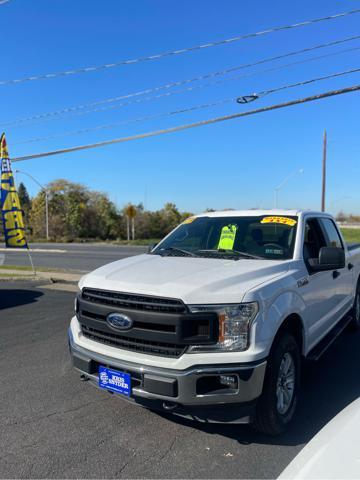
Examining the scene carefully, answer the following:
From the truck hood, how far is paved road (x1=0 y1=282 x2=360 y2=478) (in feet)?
3.86

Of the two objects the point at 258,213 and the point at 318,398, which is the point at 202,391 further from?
the point at 258,213

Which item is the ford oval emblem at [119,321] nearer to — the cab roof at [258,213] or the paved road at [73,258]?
the cab roof at [258,213]

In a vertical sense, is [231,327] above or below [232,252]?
below

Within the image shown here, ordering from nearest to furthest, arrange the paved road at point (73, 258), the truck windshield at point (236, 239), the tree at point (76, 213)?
the truck windshield at point (236, 239)
the paved road at point (73, 258)
the tree at point (76, 213)

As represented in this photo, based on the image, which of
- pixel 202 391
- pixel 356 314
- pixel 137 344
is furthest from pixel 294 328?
pixel 356 314

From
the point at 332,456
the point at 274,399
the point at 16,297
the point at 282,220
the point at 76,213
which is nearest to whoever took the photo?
the point at 332,456

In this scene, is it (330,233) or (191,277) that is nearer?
(191,277)

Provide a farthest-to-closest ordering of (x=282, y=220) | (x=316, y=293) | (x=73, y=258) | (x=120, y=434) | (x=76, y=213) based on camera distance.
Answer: (x=76, y=213) < (x=73, y=258) < (x=282, y=220) < (x=316, y=293) < (x=120, y=434)

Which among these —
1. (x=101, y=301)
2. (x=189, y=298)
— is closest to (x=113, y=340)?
(x=101, y=301)

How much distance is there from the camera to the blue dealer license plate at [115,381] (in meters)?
3.06

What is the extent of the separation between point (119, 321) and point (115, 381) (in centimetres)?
47

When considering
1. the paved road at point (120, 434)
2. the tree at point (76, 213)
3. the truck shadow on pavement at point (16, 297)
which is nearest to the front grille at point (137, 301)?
the paved road at point (120, 434)

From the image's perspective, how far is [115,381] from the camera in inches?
124

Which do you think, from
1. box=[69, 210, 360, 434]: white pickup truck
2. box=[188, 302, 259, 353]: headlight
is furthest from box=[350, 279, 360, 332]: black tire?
box=[188, 302, 259, 353]: headlight
